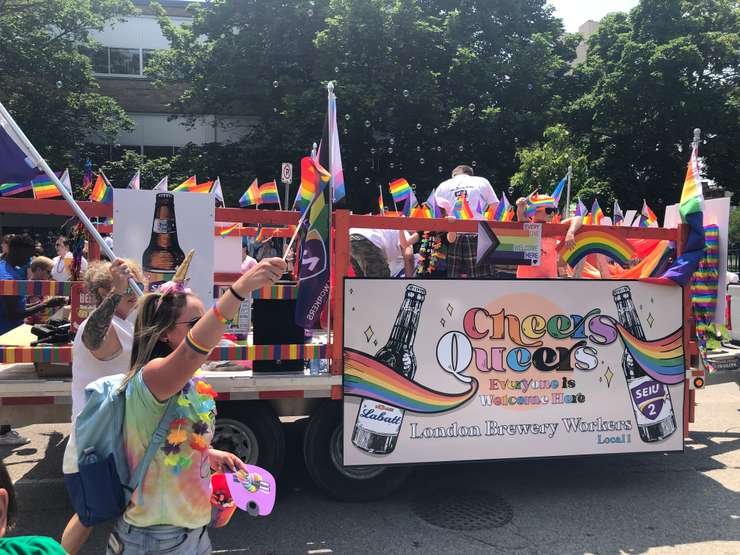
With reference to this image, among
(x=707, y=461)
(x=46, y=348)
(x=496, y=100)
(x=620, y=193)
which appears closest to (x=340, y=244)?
(x=46, y=348)

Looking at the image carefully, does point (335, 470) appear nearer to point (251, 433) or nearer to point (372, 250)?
point (251, 433)

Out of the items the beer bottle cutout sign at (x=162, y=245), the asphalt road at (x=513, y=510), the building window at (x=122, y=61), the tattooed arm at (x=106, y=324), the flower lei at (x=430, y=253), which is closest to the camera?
the tattooed arm at (x=106, y=324)

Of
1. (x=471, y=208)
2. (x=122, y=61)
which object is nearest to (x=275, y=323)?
(x=471, y=208)

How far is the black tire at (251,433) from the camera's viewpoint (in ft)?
13.9

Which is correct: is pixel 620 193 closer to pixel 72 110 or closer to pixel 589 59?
pixel 589 59

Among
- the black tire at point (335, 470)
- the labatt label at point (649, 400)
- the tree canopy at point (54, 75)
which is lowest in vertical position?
the black tire at point (335, 470)

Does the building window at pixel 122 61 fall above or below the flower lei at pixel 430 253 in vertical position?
above

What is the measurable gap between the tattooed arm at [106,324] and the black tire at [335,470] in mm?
1642

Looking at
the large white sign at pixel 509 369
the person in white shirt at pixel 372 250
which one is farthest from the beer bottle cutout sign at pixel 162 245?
the person in white shirt at pixel 372 250

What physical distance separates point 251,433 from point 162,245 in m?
1.45

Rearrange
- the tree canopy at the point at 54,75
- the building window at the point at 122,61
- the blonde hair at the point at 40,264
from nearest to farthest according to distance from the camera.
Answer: the blonde hair at the point at 40,264, the tree canopy at the point at 54,75, the building window at the point at 122,61

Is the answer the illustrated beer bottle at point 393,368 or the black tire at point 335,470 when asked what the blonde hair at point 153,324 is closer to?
the illustrated beer bottle at point 393,368

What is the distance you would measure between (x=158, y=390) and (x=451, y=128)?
20.8 meters

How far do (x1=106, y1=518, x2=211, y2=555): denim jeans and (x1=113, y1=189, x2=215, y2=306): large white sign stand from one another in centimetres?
208
